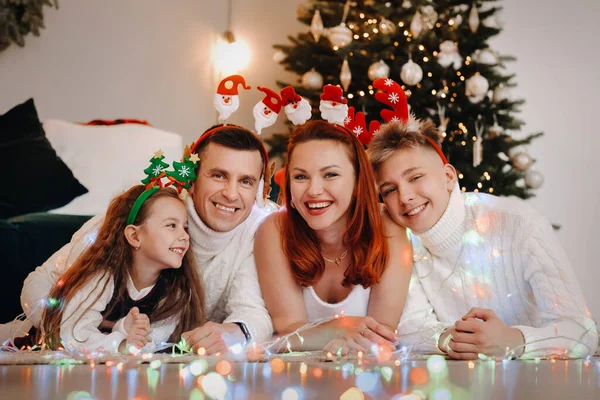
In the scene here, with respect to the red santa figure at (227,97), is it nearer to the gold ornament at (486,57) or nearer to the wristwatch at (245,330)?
the wristwatch at (245,330)

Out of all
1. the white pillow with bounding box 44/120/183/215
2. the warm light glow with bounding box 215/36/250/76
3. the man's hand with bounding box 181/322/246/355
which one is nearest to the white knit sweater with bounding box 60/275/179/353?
the man's hand with bounding box 181/322/246/355

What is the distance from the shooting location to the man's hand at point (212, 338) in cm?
166

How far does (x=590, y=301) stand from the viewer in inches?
161

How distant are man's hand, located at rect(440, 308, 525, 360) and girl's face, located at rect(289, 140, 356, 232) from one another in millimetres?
493

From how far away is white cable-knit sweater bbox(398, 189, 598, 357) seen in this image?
1.79m

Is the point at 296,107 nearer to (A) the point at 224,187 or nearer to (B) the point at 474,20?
(A) the point at 224,187

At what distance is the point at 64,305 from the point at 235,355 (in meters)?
0.48

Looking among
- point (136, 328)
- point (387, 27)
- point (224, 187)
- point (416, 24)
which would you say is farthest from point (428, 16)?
point (136, 328)

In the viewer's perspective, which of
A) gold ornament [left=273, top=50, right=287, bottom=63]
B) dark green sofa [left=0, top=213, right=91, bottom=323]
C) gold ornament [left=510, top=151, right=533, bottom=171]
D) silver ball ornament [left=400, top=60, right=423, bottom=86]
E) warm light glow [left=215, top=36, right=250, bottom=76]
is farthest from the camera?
warm light glow [left=215, top=36, right=250, bottom=76]

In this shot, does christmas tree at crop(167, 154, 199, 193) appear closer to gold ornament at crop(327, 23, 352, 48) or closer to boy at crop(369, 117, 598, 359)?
boy at crop(369, 117, 598, 359)

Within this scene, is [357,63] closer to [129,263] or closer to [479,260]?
[479,260]

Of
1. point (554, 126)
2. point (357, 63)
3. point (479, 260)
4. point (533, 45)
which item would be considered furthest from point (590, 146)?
point (479, 260)

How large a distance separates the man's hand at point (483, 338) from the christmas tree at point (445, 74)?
194cm

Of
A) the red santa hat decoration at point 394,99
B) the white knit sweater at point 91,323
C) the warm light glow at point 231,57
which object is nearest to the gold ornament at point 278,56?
the warm light glow at point 231,57
